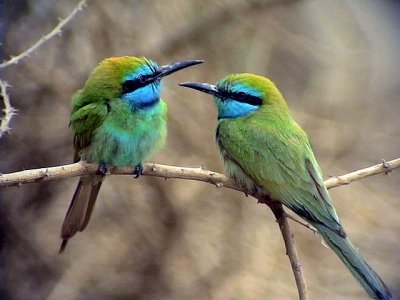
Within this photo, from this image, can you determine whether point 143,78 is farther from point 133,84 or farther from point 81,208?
point 81,208

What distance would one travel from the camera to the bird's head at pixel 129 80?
253 cm

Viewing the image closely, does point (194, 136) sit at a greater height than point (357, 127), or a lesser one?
lesser

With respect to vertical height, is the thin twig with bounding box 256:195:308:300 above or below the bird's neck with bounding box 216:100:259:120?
below

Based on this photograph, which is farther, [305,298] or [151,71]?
[151,71]

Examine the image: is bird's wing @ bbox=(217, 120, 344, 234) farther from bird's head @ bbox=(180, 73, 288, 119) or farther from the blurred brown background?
the blurred brown background

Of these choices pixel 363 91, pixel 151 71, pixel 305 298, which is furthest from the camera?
pixel 363 91

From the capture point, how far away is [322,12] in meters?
5.99

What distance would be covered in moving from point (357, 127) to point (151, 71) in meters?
3.38

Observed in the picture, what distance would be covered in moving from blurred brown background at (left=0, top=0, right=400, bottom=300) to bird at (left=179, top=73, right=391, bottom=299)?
2.02 m

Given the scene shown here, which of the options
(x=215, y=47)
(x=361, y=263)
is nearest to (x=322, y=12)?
(x=215, y=47)

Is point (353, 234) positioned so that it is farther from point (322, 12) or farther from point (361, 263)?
point (361, 263)

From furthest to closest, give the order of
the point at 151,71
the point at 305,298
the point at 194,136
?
the point at 194,136
the point at 151,71
the point at 305,298

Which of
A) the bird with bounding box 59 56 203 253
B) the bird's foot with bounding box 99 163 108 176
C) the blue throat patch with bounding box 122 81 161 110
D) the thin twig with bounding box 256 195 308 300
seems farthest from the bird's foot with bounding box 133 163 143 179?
the thin twig with bounding box 256 195 308 300

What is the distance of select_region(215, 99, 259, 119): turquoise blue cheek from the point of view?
2.63 meters
